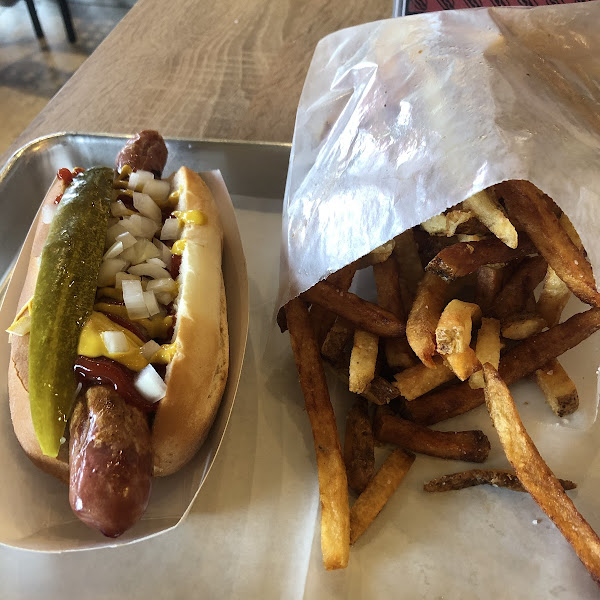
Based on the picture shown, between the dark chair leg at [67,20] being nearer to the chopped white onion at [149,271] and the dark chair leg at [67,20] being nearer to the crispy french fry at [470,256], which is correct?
the chopped white onion at [149,271]

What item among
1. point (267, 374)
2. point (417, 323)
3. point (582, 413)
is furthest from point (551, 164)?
point (267, 374)

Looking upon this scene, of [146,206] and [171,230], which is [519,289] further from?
[146,206]

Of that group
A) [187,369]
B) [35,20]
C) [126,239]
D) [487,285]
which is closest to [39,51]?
[35,20]

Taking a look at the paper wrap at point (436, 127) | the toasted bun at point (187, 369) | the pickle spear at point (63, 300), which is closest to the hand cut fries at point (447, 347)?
the paper wrap at point (436, 127)

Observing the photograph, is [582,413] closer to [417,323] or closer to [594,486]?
[594,486]

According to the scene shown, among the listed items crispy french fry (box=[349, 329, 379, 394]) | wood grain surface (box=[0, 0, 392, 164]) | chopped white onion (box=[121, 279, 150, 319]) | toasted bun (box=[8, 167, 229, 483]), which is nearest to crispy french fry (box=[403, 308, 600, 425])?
crispy french fry (box=[349, 329, 379, 394])
